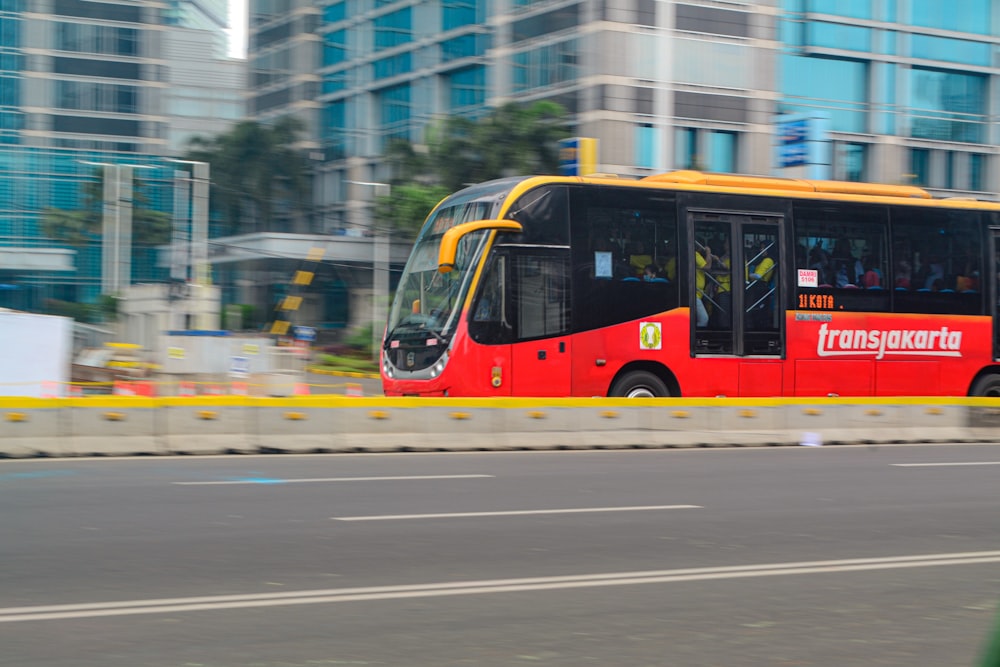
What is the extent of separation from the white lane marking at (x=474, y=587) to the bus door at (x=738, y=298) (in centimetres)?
1051

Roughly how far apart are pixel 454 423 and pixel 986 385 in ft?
34.1

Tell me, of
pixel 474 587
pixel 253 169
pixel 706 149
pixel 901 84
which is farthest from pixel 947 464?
pixel 253 169

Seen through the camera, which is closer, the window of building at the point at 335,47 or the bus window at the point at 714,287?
the bus window at the point at 714,287

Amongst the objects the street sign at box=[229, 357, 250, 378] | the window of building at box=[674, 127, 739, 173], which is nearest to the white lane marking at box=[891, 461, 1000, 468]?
the street sign at box=[229, 357, 250, 378]

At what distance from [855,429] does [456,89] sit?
41.6 metres

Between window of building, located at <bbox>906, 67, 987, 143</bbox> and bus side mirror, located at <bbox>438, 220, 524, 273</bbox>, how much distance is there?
3956 cm

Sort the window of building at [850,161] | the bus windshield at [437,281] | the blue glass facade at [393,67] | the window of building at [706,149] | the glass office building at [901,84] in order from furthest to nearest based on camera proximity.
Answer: the blue glass facade at [393,67] < the window of building at [850,161] < the glass office building at [901,84] < the window of building at [706,149] < the bus windshield at [437,281]

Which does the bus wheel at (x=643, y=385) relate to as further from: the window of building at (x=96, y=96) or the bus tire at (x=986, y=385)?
the window of building at (x=96, y=96)

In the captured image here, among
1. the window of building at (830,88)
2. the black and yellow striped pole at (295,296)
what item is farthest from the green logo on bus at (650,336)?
the window of building at (830,88)

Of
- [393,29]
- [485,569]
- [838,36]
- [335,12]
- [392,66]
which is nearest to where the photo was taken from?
[485,569]

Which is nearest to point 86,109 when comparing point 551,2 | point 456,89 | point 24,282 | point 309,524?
point 24,282

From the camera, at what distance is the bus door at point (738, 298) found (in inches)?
724

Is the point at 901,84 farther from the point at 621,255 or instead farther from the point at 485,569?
the point at 485,569

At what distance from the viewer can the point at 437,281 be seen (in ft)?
58.2
